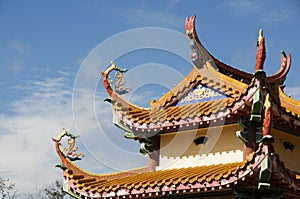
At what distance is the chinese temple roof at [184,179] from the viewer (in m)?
11.9

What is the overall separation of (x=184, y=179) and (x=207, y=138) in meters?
1.85

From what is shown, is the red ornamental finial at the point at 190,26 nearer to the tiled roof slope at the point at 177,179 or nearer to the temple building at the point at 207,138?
the temple building at the point at 207,138

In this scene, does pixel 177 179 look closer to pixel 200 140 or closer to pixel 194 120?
pixel 194 120

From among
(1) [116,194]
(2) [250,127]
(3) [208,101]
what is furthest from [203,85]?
(1) [116,194]

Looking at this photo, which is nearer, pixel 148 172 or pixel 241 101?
pixel 241 101

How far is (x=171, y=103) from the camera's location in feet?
50.8

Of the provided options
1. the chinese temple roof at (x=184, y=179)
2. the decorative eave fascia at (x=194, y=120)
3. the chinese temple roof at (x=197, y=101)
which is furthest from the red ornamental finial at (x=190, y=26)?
the chinese temple roof at (x=184, y=179)

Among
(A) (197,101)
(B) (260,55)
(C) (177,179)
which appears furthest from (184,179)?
(B) (260,55)

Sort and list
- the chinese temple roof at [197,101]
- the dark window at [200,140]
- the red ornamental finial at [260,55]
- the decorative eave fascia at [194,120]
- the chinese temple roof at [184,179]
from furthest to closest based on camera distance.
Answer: the dark window at [200,140]
the chinese temple roof at [197,101]
the decorative eave fascia at [194,120]
the red ornamental finial at [260,55]
the chinese temple roof at [184,179]

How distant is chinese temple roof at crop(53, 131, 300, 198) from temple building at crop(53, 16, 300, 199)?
0.02 meters

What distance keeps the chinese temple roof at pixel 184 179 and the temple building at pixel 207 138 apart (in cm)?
2

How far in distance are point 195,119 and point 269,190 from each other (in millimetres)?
2459

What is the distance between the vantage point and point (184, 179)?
1302cm

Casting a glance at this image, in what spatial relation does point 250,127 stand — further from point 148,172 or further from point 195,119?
point 148,172
